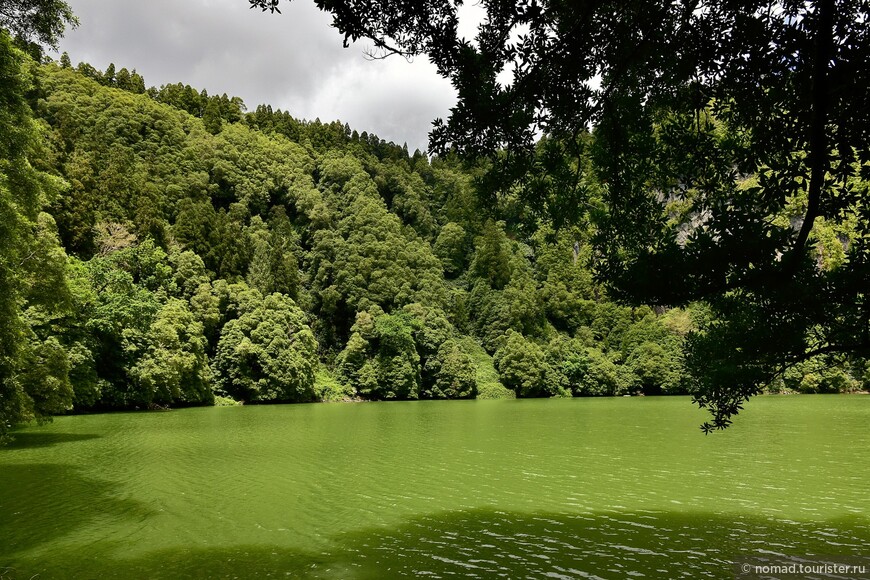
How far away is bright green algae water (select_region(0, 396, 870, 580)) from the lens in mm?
8094

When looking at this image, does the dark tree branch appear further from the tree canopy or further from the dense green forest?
the dense green forest

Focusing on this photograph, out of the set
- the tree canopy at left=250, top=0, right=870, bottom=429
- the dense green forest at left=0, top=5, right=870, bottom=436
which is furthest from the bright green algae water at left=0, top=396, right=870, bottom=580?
the tree canopy at left=250, top=0, right=870, bottom=429

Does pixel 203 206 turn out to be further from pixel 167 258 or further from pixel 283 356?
pixel 283 356

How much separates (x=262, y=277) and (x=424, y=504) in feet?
149

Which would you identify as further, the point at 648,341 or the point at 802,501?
the point at 648,341

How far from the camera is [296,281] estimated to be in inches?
2180

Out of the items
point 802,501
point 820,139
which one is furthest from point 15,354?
point 802,501

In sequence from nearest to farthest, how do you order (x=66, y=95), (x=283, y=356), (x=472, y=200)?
(x=472, y=200) → (x=283, y=356) → (x=66, y=95)

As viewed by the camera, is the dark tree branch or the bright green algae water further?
the bright green algae water

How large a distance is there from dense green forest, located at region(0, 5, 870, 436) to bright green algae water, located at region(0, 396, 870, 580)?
3083 millimetres

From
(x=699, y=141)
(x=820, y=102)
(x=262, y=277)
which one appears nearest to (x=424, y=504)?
(x=699, y=141)

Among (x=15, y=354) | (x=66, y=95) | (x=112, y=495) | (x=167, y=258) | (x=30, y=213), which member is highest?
(x=66, y=95)

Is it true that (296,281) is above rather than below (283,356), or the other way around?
above

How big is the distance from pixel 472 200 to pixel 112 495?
11755mm
